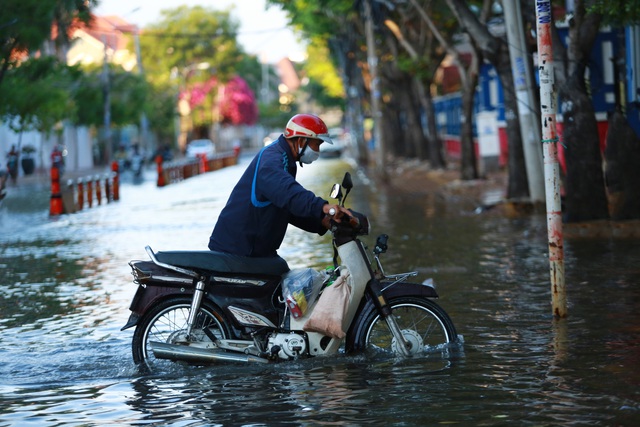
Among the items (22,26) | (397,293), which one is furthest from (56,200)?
(397,293)

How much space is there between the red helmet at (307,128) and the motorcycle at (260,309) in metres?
0.52

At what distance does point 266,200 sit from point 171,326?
1.07m

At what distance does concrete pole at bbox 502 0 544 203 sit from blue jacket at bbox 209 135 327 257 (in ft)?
36.0

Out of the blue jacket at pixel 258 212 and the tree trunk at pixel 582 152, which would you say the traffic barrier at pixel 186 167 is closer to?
the tree trunk at pixel 582 152

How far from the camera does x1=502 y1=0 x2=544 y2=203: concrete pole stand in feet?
62.0

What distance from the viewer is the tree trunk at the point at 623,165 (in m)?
16.9

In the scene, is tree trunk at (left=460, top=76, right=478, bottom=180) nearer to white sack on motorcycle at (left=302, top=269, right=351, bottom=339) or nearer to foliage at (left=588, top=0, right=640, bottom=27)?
foliage at (left=588, top=0, right=640, bottom=27)

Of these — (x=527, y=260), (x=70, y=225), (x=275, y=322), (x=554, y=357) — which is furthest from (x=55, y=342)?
(x=70, y=225)

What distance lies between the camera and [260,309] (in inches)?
317

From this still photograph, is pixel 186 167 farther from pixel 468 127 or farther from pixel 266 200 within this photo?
pixel 266 200

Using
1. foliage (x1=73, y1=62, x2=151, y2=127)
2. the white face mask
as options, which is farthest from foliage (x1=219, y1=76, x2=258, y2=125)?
the white face mask

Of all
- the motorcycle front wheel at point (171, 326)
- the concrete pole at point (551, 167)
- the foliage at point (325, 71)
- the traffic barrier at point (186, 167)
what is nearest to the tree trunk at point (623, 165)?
the concrete pole at point (551, 167)

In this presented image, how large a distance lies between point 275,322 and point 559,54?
10.0m

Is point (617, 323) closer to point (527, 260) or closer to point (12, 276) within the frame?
point (527, 260)
